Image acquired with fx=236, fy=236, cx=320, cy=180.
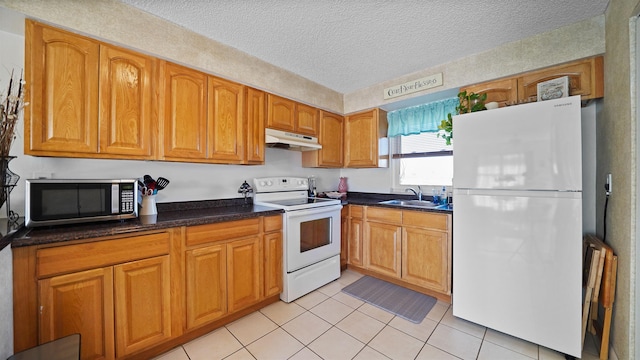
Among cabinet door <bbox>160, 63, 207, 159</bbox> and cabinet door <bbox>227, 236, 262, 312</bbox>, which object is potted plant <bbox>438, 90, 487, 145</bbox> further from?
cabinet door <bbox>160, 63, 207, 159</bbox>

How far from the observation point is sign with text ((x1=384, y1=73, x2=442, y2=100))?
2.45 meters

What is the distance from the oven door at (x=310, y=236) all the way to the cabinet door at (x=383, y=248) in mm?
386

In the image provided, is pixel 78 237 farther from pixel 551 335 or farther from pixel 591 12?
pixel 591 12

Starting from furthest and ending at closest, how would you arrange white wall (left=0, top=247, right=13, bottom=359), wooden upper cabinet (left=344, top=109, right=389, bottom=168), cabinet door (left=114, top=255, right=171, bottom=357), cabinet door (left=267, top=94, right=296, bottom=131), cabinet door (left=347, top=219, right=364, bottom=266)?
wooden upper cabinet (left=344, top=109, right=389, bottom=168), cabinet door (left=347, top=219, right=364, bottom=266), cabinet door (left=267, top=94, right=296, bottom=131), cabinet door (left=114, top=255, right=171, bottom=357), white wall (left=0, top=247, right=13, bottom=359)

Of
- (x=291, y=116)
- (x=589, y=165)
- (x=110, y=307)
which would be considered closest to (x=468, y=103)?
(x=589, y=165)

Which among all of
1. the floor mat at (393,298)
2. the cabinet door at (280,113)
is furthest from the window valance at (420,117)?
the floor mat at (393,298)

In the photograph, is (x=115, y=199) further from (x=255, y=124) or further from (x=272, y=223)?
(x=255, y=124)

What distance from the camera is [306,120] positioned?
2.87 meters

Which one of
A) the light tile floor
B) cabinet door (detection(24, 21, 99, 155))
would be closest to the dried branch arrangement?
cabinet door (detection(24, 21, 99, 155))

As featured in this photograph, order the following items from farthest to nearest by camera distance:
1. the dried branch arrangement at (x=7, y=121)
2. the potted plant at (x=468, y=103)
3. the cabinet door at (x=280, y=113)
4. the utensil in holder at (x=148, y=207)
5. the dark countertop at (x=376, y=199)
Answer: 1. the cabinet door at (x=280, y=113)
2. the dark countertop at (x=376, y=199)
3. the potted plant at (x=468, y=103)
4. the utensil in holder at (x=148, y=207)
5. the dried branch arrangement at (x=7, y=121)

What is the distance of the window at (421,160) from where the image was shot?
2867mm

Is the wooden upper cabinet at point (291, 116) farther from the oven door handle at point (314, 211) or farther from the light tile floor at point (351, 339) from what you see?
the light tile floor at point (351, 339)

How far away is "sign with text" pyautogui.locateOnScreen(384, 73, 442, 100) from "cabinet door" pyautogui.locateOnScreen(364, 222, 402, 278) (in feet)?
4.99

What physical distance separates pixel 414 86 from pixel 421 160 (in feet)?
3.12
